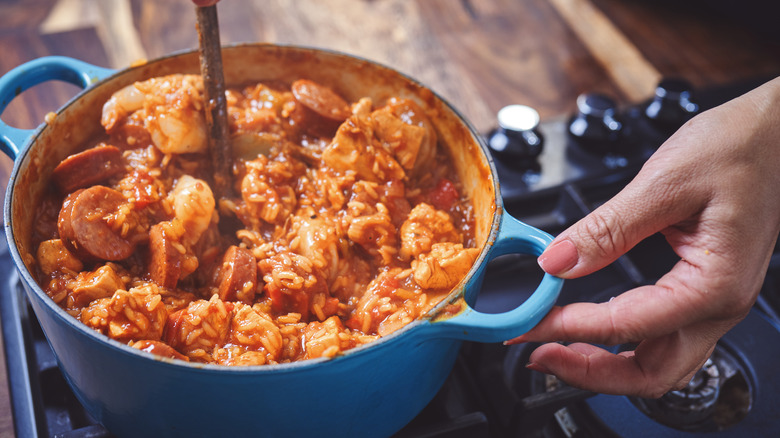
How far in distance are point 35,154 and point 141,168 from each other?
230 mm

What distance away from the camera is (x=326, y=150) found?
159cm

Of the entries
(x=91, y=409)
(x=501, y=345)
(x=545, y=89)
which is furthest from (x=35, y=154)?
(x=545, y=89)

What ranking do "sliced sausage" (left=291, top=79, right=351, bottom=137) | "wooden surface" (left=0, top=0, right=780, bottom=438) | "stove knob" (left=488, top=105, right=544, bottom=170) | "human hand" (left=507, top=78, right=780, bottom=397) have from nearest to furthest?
"human hand" (left=507, top=78, right=780, bottom=397)
"sliced sausage" (left=291, top=79, right=351, bottom=137)
"stove knob" (left=488, top=105, right=544, bottom=170)
"wooden surface" (left=0, top=0, right=780, bottom=438)

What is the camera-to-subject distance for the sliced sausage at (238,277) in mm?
1348

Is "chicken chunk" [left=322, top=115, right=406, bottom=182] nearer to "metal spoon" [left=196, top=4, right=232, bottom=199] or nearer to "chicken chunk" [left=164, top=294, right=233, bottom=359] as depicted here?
"metal spoon" [left=196, top=4, right=232, bottom=199]

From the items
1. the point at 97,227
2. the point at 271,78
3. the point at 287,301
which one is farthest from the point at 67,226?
the point at 271,78

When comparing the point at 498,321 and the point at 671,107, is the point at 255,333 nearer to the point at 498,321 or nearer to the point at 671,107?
the point at 498,321

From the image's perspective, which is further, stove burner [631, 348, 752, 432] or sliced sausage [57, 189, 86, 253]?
stove burner [631, 348, 752, 432]

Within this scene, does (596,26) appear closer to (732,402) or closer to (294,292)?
(732,402)

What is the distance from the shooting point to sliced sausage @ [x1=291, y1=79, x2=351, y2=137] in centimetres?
169

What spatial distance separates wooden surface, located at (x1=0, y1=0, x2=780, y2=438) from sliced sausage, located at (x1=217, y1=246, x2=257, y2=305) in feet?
4.62

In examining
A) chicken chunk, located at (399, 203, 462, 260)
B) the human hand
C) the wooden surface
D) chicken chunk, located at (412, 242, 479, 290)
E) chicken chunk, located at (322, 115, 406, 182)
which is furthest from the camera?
the wooden surface

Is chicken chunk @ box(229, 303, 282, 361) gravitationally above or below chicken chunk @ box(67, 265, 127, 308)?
below

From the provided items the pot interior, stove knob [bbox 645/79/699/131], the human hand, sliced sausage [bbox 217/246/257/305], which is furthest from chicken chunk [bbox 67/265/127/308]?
stove knob [bbox 645/79/699/131]
